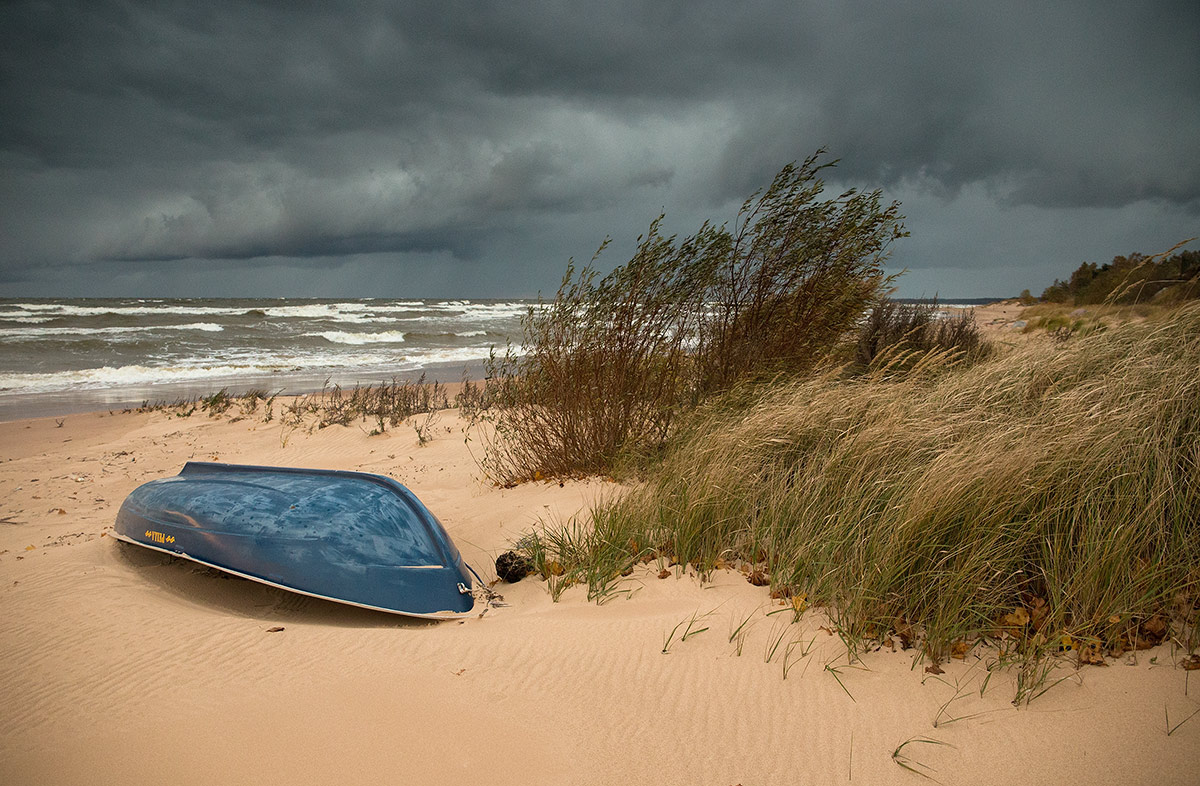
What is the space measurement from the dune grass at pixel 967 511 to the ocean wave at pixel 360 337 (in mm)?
27753

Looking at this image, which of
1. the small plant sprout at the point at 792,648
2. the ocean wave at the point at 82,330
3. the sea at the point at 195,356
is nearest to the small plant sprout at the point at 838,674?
the small plant sprout at the point at 792,648

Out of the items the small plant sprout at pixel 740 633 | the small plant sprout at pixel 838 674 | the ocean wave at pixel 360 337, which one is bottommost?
the small plant sprout at pixel 838 674

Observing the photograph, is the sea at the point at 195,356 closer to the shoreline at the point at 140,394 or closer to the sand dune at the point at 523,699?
the shoreline at the point at 140,394

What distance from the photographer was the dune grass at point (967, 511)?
3031 mm

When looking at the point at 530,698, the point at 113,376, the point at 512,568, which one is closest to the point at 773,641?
the point at 530,698

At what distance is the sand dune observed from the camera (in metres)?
2.47

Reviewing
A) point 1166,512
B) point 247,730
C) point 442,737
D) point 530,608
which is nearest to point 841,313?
point 1166,512

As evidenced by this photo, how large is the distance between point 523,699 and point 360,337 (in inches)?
1252

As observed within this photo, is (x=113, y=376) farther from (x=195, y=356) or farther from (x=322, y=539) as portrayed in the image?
(x=322, y=539)

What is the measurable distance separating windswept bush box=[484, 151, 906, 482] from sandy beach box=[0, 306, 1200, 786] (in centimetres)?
237

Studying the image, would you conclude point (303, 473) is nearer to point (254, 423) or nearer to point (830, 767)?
point (830, 767)

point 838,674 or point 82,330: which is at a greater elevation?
point 82,330

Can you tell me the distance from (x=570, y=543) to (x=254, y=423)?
27.2 ft

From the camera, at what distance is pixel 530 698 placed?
2.92 m
